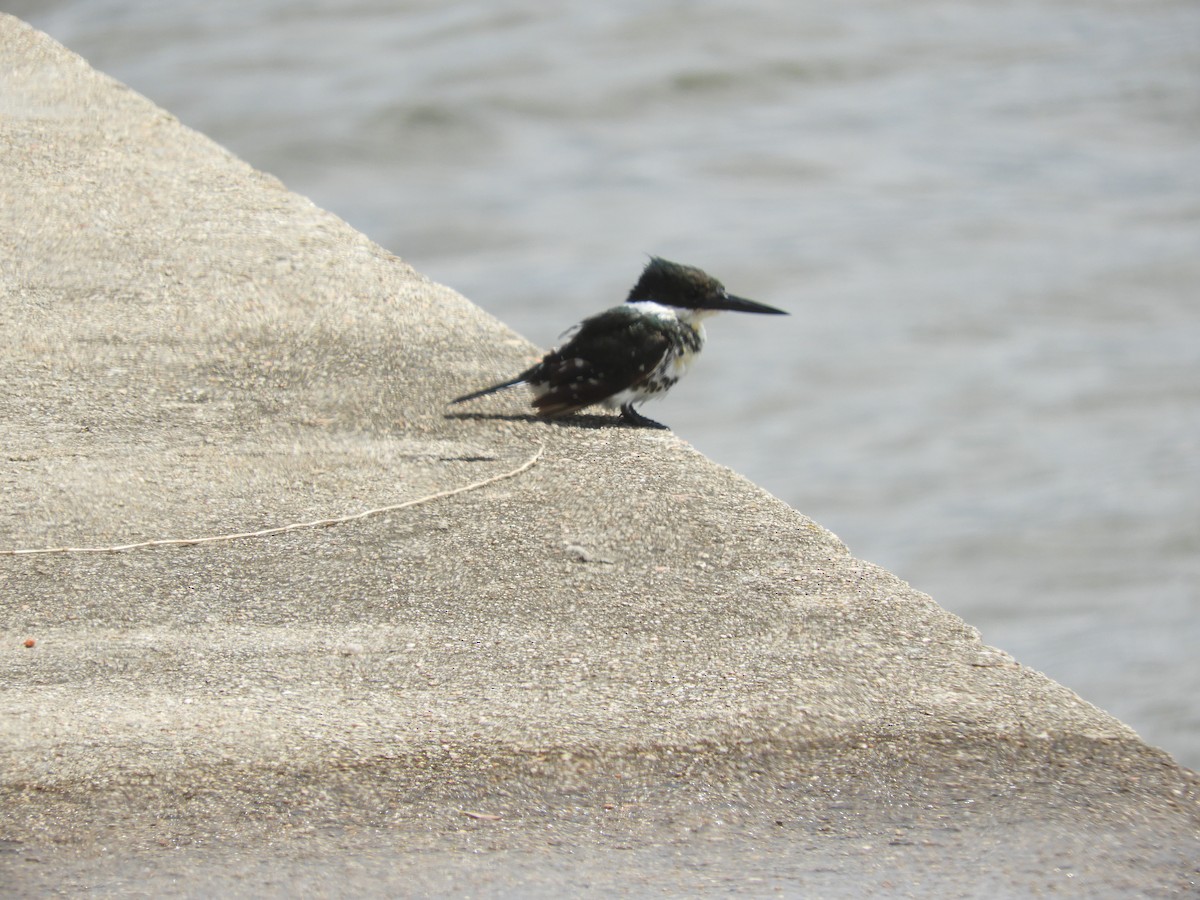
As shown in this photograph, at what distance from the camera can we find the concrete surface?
2.39 m

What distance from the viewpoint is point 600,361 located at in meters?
4.18

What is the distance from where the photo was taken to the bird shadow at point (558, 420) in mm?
4094

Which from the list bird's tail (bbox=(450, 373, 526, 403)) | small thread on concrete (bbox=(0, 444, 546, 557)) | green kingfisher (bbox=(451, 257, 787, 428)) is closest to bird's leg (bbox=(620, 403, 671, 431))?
green kingfisher (bbox=(451, 257, 787, 428))

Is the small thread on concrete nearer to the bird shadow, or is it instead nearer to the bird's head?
the bird shadow

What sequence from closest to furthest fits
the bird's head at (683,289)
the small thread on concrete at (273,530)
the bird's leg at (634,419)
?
the small thread on concrete at (273,530) < the bird's leg at (634,419) < the bird's head at (683,289)

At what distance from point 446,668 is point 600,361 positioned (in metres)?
1.46

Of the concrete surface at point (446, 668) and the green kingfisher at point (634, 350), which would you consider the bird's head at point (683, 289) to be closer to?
the green kingfisher at point (634, 350)

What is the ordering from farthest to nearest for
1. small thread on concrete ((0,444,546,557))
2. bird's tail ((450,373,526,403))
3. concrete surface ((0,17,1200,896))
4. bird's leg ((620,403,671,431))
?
bird's leg ((620,403,671,431))
bird's tail ((450,373,526,403))
small thread on concrete ((0,444,546,557))
concrete surface ((0,17,1200,896))

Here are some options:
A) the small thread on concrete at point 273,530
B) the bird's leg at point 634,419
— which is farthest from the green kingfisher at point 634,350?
the small thread on concrete at point 273,530

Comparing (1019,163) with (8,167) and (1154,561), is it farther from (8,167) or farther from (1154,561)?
(8,167)

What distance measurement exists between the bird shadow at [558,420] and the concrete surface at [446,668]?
0.05 ft

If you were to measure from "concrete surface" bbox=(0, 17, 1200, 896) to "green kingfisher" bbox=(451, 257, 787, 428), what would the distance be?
0.27 ft

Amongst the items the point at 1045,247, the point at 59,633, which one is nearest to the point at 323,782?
the point at 59,633

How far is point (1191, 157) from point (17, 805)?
1303 centimetres
